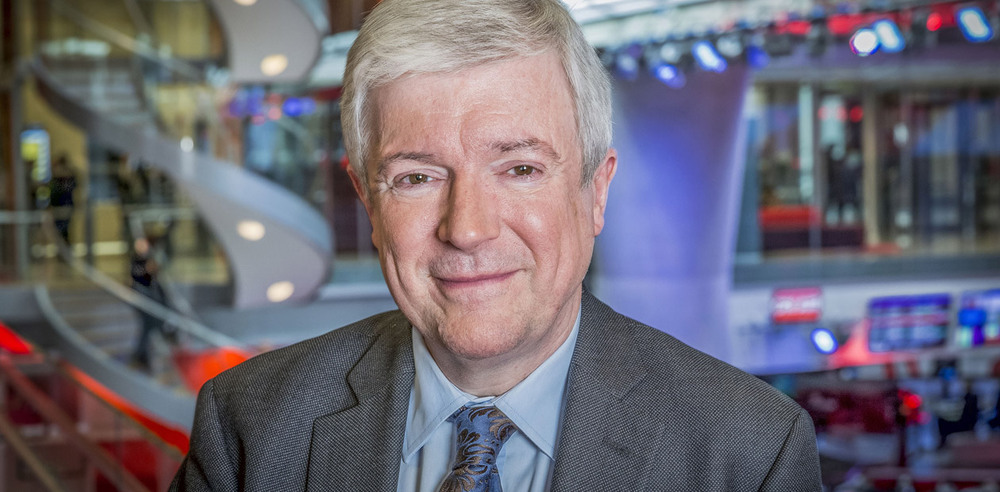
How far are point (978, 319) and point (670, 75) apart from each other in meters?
8.59

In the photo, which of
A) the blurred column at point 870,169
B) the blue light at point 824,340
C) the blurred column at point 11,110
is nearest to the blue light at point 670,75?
the blue light at point 824,340

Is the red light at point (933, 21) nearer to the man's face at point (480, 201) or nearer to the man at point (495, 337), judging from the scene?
the man at point (495, 337)

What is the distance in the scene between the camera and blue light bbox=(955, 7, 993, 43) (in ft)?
33.7

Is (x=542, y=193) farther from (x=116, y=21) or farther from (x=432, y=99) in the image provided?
(x=116, y=21)

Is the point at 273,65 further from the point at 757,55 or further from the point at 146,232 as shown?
the point at 757,55

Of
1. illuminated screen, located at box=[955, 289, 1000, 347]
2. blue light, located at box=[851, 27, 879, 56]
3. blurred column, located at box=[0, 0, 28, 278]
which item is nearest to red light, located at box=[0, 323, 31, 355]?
blurred column, located at box=[0, 0, 28, 278]

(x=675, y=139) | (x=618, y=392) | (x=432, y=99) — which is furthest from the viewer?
(x=675, y=139)

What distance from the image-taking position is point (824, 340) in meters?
15.4

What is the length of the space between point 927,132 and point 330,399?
18.8 m

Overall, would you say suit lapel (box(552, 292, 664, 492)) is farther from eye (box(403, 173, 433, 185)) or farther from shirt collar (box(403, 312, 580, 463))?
eye (box(403, 173, 433, 185))

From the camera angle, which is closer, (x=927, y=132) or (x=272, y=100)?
(x=272, y=100)

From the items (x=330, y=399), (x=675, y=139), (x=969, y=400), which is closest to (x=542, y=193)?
(x=330, y=399)

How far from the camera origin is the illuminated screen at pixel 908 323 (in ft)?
49.6

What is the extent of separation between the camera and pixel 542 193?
1.14 m
